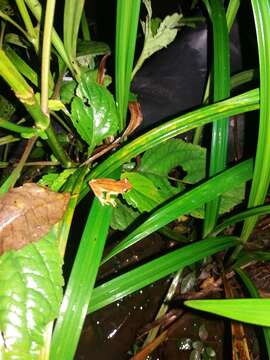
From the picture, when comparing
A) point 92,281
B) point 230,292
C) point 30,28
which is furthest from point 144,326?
point 30,28

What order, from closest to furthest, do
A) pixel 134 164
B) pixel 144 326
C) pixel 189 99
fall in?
pixel 134 164
pixel 144 326
pixel 189 99

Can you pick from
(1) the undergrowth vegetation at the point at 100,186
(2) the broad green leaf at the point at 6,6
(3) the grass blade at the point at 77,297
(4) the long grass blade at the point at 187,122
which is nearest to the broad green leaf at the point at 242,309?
(1) the undergrowth vegetation at the point at 100,186

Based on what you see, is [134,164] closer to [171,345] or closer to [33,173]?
[33,173]

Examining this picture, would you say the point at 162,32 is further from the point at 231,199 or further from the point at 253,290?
the point at 253,290

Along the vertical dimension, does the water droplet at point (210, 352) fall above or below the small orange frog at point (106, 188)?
below

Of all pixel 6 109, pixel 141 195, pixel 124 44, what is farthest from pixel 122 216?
pixel 6 109

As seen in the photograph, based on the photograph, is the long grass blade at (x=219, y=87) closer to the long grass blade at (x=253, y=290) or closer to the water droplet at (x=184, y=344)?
the long grass blade at (x=253, y=290)
